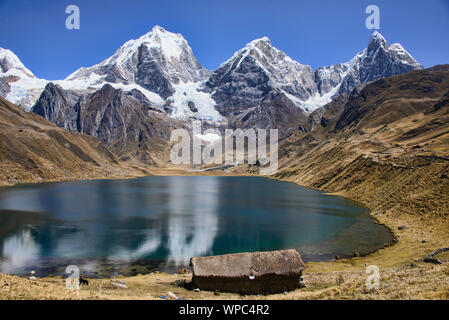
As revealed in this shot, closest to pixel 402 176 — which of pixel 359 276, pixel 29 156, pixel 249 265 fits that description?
pixel 359 276

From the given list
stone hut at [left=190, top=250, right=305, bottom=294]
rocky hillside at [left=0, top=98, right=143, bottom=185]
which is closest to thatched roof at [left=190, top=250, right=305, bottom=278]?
stone hut at [left=190, top=250, right=305, bottom=294]

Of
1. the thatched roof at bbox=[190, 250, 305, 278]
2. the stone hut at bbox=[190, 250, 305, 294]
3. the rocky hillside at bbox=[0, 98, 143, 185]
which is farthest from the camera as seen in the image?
the rocky hillside at bbox=[0, 98, 143, 185]

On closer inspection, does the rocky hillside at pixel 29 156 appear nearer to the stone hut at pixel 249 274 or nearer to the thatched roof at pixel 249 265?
the thatched roof at pixel 249 265

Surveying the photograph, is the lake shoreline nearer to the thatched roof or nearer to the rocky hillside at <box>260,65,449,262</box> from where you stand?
the rocky hillside at <box>260,65,449,262</box>

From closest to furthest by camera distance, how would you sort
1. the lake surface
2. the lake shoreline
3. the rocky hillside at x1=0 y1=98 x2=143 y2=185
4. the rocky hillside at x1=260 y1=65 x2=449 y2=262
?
the lake shoreline → the lake surface → the rocky hillside at x1=260 y1=65 x2=449 y2=262 → the rocky hillside at x1=0 y1=98 x2=143 y2=185

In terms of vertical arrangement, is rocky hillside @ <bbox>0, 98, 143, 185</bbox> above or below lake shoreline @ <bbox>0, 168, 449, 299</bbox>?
above

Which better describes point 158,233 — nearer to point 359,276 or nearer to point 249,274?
point 249,274
